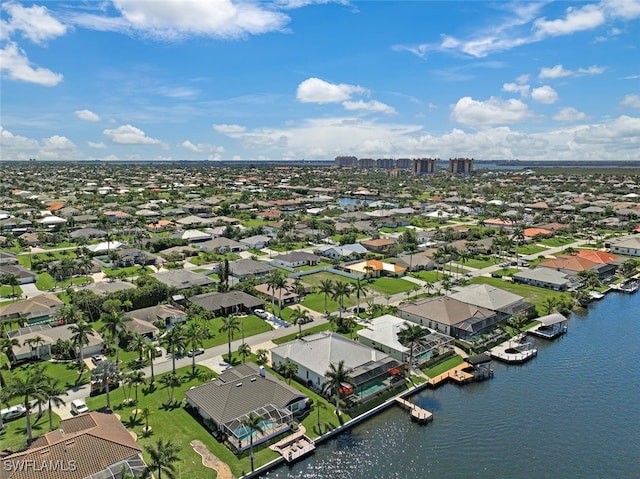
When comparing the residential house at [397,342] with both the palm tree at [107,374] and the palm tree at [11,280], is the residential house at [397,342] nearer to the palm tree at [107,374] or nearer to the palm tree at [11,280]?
the palm tree at [107,374]

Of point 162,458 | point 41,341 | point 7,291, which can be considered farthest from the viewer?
point 7,291

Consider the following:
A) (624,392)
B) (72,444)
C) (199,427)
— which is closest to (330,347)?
(199,427)

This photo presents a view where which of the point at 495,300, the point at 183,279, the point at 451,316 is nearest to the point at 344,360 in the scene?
the point at 451,316

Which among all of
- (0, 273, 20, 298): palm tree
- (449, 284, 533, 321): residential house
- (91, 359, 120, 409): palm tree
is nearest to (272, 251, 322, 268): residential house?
(449, 284, 533, 321): residential house

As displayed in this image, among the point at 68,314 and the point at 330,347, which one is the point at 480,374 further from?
the point at 68,314

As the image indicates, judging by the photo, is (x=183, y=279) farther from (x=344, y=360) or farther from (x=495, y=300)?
(x=495, y=300)

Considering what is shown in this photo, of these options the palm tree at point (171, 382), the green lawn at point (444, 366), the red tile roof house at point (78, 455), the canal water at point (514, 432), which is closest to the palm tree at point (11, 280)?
the palm tree at point (171, 382)
